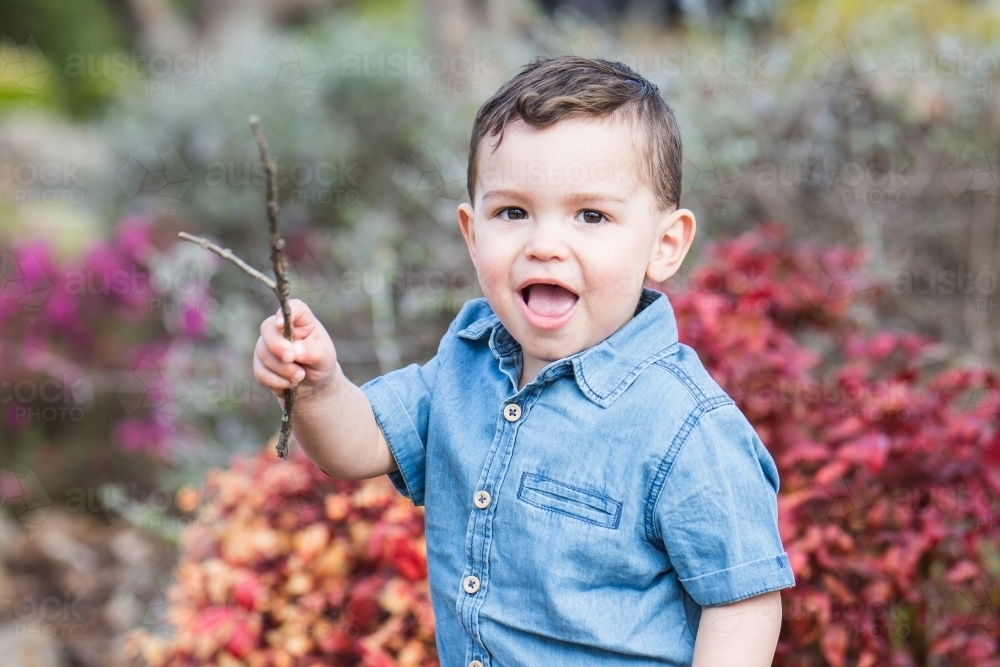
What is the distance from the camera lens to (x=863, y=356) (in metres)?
2.54

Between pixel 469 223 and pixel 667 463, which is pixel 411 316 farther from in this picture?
pixel 667 463

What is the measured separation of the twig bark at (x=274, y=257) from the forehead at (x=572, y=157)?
1.19 ft

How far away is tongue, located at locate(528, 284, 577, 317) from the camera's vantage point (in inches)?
56.2

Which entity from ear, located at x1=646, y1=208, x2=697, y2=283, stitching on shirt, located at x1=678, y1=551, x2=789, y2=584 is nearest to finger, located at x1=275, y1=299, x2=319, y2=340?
ear, located at x1=646, y1=208, x2=697, y2=283

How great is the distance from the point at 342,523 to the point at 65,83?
12.7m

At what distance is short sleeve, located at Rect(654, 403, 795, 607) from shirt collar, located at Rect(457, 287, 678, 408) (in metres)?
0.14

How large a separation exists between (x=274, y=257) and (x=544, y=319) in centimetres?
43

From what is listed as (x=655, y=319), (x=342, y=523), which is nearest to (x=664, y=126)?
(x=655, y=319)

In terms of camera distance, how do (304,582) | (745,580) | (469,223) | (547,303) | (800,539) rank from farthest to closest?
(304,582), (800,539), (469,223), (547,303), (745,580)

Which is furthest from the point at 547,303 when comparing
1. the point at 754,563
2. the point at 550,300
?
the point at 754,563

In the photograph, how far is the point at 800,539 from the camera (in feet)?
6.71

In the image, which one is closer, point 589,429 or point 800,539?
point 589,429

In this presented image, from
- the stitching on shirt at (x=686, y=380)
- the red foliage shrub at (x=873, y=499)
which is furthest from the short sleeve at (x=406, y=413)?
the red foliage shrub at (x=873, y=499)

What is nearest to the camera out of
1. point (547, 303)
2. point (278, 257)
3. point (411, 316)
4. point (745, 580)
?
point (278, 257)
